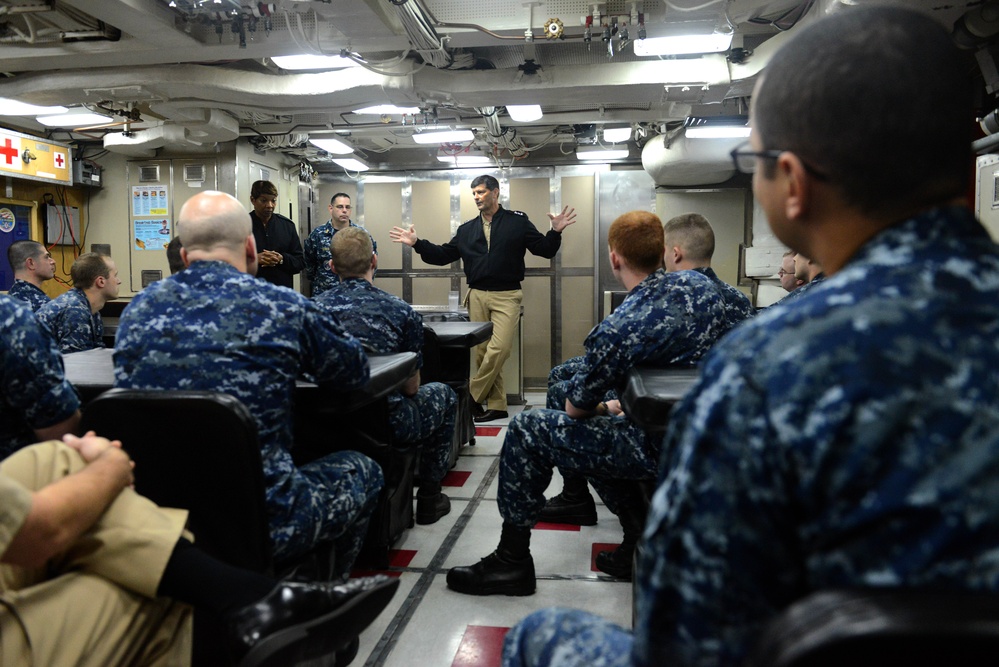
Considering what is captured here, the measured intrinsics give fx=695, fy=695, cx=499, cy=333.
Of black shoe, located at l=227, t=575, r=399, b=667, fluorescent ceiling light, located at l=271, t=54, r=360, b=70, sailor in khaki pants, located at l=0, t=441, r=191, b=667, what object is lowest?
black shoe, located at l=227, t=575, r=399, b=667

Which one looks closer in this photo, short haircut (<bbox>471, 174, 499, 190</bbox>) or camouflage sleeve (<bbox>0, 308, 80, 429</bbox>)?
camouflage sleeve (<bbox>0, 308, 80, 429</bbox>)

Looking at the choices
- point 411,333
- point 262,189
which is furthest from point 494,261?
point 411,333

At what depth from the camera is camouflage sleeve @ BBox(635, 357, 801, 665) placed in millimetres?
653

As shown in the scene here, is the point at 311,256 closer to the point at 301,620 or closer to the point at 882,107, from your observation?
the point at 301,620

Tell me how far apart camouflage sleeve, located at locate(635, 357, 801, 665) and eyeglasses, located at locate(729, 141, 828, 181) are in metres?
0.24

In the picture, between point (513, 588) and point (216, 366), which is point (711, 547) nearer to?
point (216, 366)

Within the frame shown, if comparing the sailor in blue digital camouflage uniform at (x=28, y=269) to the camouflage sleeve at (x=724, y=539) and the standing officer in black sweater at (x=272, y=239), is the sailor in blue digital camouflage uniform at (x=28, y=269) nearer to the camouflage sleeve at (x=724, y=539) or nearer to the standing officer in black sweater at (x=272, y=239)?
the standing officer in black sweater at (x=272, y=239)

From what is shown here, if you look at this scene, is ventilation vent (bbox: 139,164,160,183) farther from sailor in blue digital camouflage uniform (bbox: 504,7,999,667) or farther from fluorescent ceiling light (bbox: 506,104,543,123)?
sailor in blue digital camouflage uniform (bbox: 504,7,999,667)

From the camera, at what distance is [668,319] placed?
2299 millimetres

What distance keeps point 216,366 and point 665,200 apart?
6405 mm

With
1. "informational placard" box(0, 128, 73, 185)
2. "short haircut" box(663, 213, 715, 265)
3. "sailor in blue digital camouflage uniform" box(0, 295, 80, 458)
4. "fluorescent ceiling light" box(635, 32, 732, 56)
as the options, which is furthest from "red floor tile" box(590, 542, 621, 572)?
"informational placard" box(0, 128, 73, 185)

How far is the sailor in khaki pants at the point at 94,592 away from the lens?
118 cm

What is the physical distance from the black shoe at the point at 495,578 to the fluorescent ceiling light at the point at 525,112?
154 inches

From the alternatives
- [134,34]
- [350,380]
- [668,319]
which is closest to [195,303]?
[350,380]
